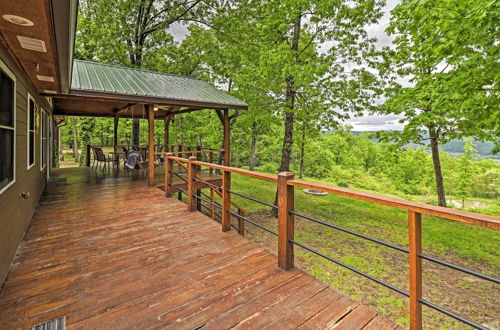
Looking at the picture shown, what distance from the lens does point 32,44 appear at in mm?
2324

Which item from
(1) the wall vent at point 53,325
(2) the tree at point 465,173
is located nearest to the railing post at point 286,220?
(1) the wall vent at point 53,325

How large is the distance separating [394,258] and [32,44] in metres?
7.89

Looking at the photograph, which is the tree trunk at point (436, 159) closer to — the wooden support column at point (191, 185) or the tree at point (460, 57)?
the tree at point (460, 57)

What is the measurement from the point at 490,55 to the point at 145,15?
1402 centimetres

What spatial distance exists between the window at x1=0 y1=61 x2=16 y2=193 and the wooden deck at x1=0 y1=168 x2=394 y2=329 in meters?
0.93

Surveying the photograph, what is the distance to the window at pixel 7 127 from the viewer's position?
7.89 ft

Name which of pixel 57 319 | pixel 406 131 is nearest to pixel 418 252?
pixel 57 319

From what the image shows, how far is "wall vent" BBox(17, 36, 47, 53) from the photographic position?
7.18 ft

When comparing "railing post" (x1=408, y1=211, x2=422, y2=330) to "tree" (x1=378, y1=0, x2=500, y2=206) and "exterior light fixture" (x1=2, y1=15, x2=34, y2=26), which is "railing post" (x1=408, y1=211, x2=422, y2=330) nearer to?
"exterior light fixture" (x1=2, y1=15, x2=34, y2=26)

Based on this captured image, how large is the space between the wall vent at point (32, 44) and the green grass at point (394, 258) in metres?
5.86

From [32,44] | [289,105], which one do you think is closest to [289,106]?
[289,105]

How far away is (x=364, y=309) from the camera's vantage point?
196 cm

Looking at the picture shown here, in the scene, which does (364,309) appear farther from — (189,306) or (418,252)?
(189,306)

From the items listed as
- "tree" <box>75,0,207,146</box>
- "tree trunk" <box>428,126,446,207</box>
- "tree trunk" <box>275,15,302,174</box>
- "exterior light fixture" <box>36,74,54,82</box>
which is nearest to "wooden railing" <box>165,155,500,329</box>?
"exterior light fixture" <box>36,74,54,82</box>
